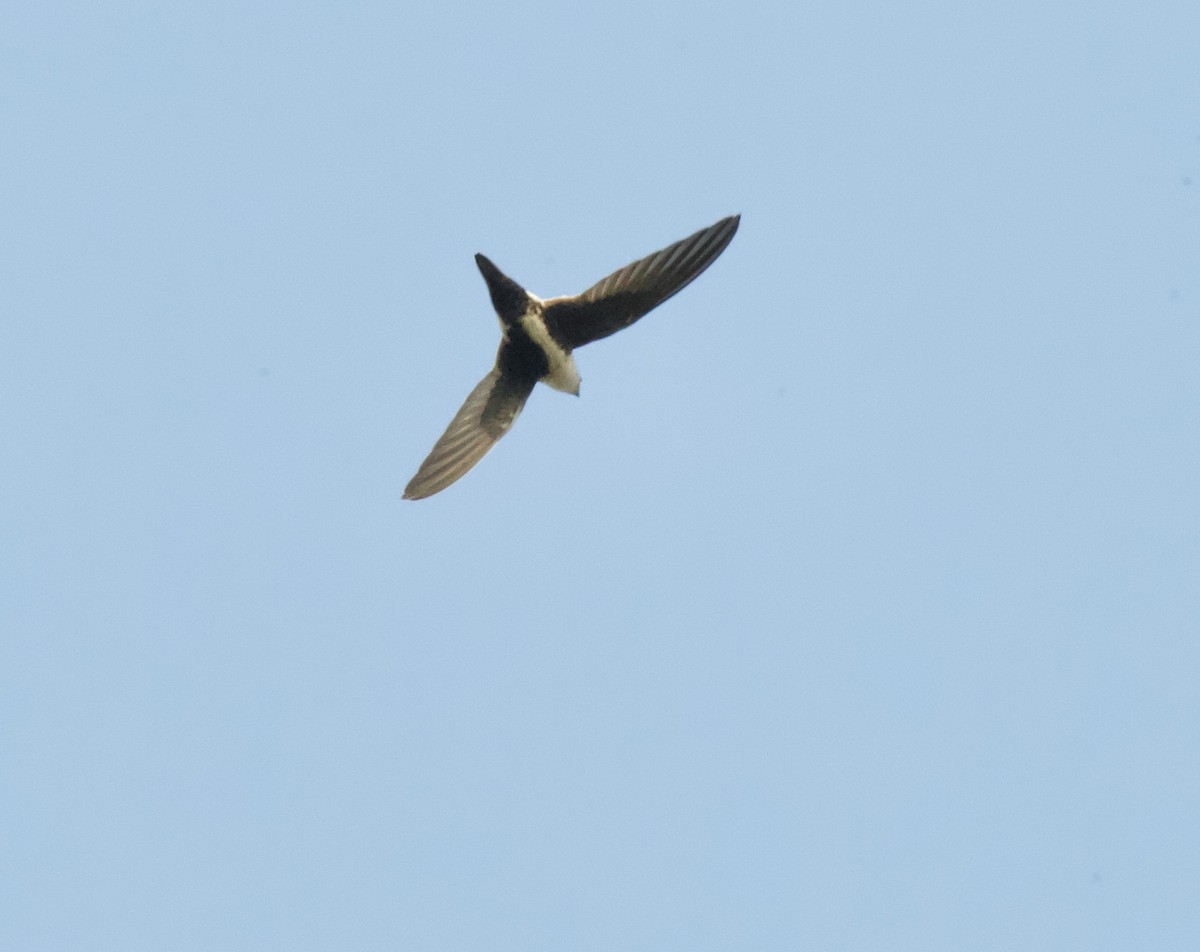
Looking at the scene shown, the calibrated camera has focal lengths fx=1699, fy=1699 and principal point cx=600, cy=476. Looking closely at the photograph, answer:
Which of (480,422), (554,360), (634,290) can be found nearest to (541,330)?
(554,360)

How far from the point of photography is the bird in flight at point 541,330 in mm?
10164

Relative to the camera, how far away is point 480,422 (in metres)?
11.0

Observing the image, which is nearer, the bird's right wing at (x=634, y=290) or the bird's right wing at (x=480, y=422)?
the bird's right wing at (x=634, y=290)

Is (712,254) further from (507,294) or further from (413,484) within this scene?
(413,484)

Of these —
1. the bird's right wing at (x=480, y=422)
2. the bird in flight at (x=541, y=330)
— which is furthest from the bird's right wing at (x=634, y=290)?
the bird's right wing at (x=480, y=422)

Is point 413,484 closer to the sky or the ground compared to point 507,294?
closer to the ground

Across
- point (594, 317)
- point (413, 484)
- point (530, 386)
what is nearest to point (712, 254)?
point (594, 317)

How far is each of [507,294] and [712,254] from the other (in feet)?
4.19

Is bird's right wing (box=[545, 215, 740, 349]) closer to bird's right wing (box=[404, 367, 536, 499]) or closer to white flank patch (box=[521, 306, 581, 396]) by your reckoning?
white flank patch (box=[521, 306, 581, 396])

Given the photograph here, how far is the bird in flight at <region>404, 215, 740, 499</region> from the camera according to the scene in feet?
33.3

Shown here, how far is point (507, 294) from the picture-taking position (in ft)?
34.0

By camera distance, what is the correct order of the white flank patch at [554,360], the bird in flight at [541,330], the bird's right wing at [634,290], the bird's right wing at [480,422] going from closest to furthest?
the bird's right wing at [634,290]
the bird in flight at [541,330]
the white flank patch at [554,360]
the bird's right wing at [480,422]

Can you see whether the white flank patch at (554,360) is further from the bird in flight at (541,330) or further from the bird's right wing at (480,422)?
the bird's right wing at (480,422)

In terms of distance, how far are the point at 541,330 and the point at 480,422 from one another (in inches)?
33.0
